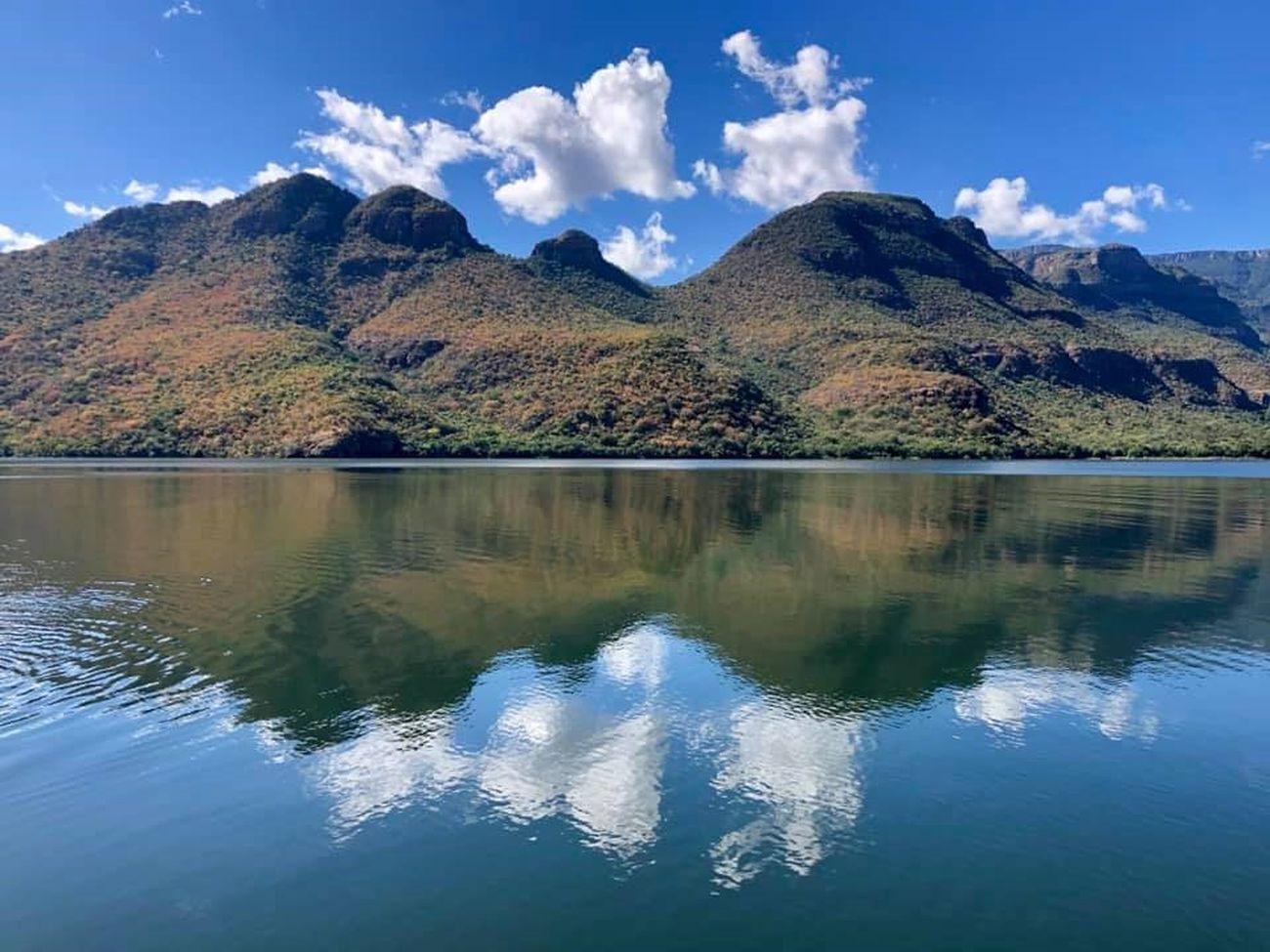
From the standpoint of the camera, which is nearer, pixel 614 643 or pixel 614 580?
pixel 614 643

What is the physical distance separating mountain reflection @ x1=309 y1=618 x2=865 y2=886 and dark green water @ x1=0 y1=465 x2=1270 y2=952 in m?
0.09

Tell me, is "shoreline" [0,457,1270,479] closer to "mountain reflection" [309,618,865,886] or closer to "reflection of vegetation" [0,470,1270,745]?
"reflection of vegetation" [0,470,1270,745]

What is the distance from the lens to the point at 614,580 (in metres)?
34.1

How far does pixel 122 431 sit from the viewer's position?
144 metres

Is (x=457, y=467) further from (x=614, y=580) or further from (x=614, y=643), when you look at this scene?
(x=614, y=643)

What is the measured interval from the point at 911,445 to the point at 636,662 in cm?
15400

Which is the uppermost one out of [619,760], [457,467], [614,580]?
[457,467]

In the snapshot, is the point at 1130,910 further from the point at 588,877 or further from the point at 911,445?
the point at 911,445

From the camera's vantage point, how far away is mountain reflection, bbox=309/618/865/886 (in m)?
13.0

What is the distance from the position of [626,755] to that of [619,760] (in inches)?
10.8

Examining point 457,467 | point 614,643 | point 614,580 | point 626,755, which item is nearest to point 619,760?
point 626,755

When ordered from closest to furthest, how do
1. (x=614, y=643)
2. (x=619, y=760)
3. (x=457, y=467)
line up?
(x=619, y=760) < (x=614, y=643) < (x=457, y=467)

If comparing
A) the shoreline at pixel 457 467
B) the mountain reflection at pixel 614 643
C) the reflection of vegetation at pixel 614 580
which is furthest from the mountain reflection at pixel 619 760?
the shoreline at pixel 457 467

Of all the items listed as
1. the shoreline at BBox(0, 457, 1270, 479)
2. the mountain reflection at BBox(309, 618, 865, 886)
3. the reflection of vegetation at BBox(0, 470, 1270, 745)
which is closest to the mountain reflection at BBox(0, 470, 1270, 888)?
the mountain reflection at BBox(309, 618, 865, 886)
